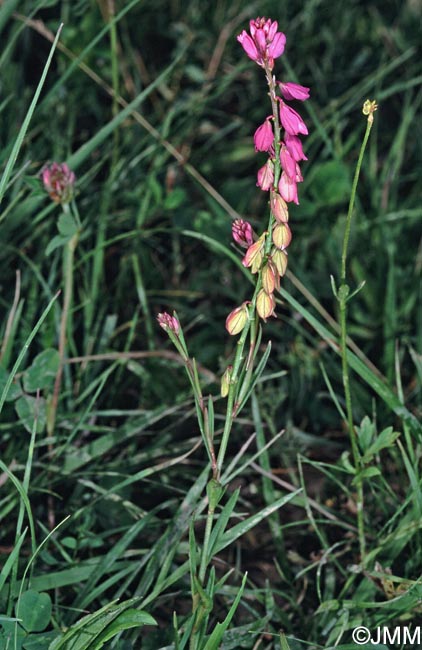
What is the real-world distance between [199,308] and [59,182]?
691 millimetres

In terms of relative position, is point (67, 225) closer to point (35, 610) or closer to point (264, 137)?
point (264, 137)

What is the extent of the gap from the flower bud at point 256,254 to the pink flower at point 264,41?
0.25 m

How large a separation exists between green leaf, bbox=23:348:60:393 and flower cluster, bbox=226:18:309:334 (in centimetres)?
58

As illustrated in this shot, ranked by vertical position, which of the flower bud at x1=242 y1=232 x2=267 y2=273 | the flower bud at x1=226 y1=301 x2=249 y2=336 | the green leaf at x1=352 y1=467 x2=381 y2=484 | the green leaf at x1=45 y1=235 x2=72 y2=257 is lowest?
the green leaf at x1=352 y1=467 x2=381 y2=484

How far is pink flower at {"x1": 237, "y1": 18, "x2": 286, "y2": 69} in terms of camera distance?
1177mm

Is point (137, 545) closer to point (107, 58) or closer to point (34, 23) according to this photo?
point (34, 23)

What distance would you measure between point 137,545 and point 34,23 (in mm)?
1383

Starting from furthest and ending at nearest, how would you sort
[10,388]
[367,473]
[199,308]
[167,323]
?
[199,308] → [10,388] → [367,473] → [167,323]

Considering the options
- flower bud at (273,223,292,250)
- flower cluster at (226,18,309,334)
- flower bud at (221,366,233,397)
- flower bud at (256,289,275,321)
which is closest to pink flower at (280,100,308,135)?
flower cluster at (226,18,309,334)

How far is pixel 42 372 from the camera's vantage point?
1.75m

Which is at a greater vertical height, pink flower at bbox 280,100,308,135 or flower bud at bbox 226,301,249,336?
pink flower at bbox 280,100,308,135

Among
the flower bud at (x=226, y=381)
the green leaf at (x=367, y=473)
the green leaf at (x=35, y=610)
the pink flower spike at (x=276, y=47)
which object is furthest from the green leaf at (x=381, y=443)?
the pink flower spike at (x=276, y=47)

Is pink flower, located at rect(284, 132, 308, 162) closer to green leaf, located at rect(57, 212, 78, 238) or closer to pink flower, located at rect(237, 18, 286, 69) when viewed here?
pink flower, located at rect(237, 18, 286, 69)

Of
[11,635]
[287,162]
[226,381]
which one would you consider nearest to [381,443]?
[226,381]
